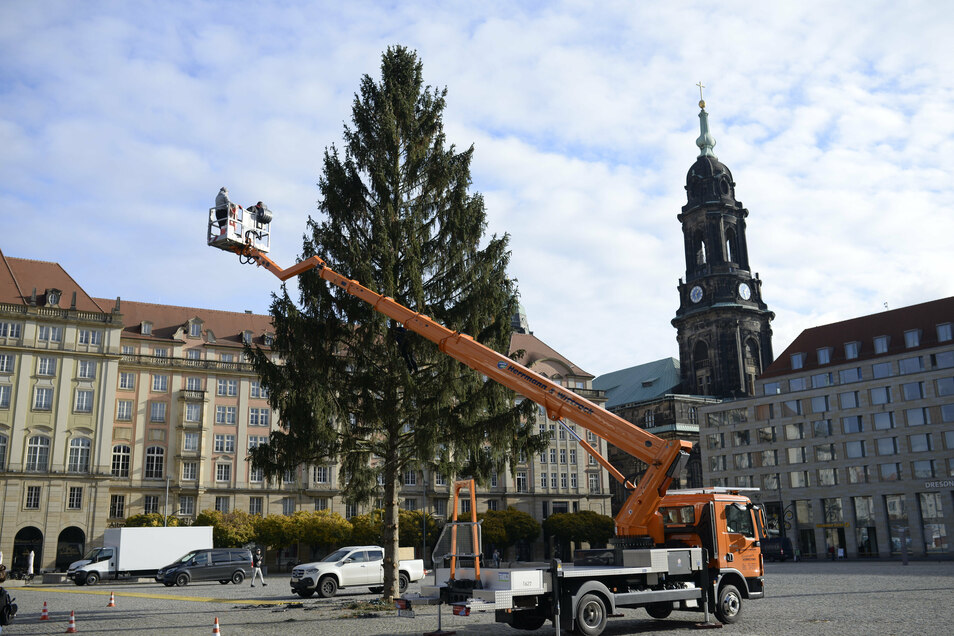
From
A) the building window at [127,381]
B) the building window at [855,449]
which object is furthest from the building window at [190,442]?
the building window at [855,449]

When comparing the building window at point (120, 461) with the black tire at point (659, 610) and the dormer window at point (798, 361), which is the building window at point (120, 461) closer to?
the black tire at point (659, 610)

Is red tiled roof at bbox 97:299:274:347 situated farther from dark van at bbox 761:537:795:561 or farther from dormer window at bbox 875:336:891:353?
dormer window at bbox 875:336:891:353

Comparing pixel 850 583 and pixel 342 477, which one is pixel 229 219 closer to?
pixel 342 477

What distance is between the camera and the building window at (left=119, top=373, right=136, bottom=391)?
74.9 metres

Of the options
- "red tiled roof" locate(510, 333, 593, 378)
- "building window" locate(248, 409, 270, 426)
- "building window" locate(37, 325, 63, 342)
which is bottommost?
"building window" locate(248, 409, 270, 426)

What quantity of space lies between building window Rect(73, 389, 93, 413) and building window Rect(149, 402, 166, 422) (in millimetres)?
6221

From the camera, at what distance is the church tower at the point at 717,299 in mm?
111812

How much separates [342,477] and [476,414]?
15.1 feet

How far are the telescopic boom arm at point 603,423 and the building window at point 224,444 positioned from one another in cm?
6005

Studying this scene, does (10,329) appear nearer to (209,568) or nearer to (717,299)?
(209,568)

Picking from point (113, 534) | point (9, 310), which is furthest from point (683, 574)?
point (9, 310)

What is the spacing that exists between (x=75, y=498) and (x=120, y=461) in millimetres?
5954

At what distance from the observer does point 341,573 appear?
104 ft

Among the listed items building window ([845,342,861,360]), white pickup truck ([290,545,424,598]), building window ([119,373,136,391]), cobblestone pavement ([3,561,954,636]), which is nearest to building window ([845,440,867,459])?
building window ([845,342,861,360])
